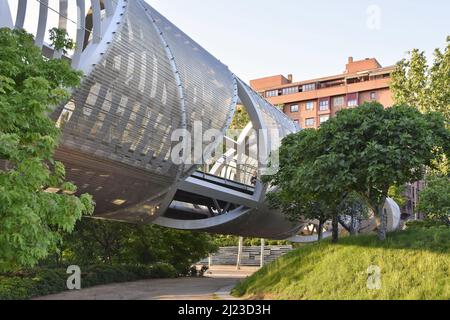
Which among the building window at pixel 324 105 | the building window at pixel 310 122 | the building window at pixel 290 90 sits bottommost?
the building window at pixel 310 122

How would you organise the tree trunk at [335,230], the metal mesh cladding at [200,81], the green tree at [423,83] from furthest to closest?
the green tree at [423,83] < the metal mesh cladding at [200,81] < the tree trunk at [335,230]

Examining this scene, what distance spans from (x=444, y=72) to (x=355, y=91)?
46.7 metres

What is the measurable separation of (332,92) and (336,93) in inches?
29.6

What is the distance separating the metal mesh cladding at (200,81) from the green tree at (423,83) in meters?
15.2

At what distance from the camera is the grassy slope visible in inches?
500

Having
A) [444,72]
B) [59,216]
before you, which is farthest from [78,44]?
[444,72]

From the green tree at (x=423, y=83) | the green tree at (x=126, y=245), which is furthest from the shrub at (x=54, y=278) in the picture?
the green tree at (x=423, y=83)

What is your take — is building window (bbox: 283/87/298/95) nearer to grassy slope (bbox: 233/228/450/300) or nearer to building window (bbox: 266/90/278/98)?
building window (bbox: 266/90/278/98)

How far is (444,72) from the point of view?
34.5m

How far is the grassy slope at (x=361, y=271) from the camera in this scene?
12703 mm

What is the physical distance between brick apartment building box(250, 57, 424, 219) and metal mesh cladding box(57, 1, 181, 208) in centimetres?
6296

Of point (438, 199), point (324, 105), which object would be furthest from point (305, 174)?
point (324, 105)

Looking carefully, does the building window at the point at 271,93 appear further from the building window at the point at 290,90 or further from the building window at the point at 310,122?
the building window at the point at 310,122
